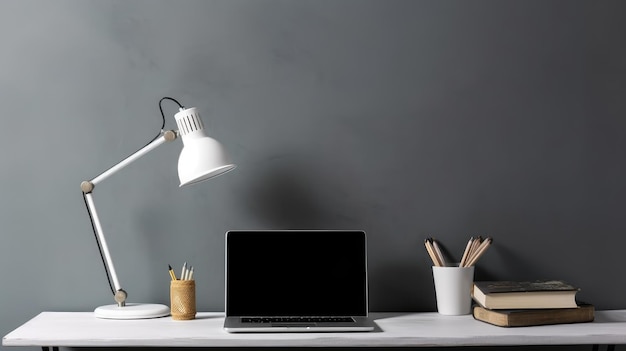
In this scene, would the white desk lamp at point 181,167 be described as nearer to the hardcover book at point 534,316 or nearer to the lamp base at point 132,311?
the lamp base at point 132,311

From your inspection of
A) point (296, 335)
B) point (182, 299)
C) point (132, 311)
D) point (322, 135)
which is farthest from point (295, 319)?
point (322, 135)

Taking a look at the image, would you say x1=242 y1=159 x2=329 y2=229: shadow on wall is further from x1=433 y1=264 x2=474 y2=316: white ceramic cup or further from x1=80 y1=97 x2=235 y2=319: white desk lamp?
x1=433 y1=264 x2=474 y2=316: white ceramic cup

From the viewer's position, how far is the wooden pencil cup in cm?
182

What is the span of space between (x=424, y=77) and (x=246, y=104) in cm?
48

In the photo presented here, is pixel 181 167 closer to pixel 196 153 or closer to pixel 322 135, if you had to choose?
pixel 196 153

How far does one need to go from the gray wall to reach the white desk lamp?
11 cm

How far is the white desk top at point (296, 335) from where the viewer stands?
160 cm

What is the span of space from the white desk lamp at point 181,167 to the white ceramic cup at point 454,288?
0.60 meters

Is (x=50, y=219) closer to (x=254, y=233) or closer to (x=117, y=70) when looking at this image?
(x=117, y=70)

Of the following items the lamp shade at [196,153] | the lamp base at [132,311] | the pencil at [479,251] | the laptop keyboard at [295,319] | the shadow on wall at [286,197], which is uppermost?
the lamp shade at [196,153]

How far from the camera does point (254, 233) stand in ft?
6.13

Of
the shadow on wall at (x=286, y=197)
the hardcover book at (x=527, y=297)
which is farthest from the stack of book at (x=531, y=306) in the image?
the shadow on wall at (x=286, y=197)

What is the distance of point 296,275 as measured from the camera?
185cm

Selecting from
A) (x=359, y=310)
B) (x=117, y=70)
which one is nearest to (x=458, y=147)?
(x=359, y=310)
